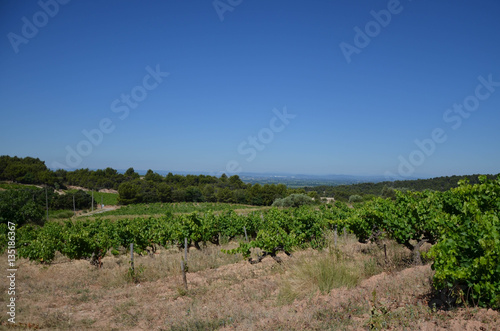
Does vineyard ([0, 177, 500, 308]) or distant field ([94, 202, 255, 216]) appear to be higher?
vineyard ([0, 177, 500, 308])

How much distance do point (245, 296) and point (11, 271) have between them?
32.8ft

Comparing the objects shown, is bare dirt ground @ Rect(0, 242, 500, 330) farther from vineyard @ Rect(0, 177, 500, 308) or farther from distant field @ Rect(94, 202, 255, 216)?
distant field @ Rect(94, 202, 255, 216)

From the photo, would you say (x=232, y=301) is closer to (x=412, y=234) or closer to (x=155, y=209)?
(x=412, y=234)

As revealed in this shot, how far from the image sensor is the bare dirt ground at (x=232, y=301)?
156 inches

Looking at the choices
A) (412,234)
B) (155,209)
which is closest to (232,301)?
(412,234)

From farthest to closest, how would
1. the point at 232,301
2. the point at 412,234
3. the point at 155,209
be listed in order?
the point at 155,209 < the point at 412,234 < the point at 232,301

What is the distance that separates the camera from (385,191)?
46.1m

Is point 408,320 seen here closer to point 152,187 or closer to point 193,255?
point 193,255

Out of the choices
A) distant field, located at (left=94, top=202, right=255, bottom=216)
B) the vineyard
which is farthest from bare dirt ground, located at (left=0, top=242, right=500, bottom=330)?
distant field, located at (left=94, top=202, right=255, bottom=216)

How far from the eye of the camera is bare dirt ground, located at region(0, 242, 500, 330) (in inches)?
156

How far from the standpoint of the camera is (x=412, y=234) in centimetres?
666

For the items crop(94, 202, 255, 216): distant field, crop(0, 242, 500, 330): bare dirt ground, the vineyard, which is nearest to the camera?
the vineyard

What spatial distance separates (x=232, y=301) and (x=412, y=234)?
4503 mm

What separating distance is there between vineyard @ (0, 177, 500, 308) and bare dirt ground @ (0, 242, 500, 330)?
0.50 meters
